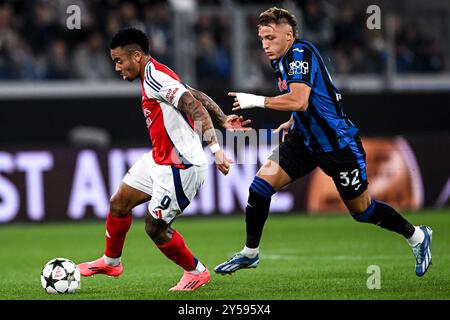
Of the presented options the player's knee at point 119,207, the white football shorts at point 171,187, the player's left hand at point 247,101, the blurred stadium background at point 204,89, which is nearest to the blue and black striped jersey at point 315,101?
the player's left hand at point 247,101

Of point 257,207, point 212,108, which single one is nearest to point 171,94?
point 212,108

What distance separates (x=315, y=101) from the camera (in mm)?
8297

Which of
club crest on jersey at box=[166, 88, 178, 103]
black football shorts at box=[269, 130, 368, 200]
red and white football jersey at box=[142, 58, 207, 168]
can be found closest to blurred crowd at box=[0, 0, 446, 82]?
black football shorts at box=[269, 130, 368, 200]

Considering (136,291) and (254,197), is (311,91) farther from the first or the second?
(136,291)

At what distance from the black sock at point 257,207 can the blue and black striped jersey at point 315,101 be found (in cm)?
51

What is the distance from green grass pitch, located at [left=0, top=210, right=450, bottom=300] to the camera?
26.0 ft

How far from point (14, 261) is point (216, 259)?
223 cm

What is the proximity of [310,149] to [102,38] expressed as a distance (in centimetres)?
937

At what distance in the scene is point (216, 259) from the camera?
426 inches

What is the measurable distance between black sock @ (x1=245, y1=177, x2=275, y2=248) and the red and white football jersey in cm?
69

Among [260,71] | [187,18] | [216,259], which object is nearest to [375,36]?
[260,71]

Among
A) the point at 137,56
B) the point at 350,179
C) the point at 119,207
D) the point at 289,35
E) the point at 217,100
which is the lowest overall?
the point at 217,100

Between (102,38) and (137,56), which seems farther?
(102,38)

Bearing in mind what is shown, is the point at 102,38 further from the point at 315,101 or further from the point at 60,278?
the point at 60,278
